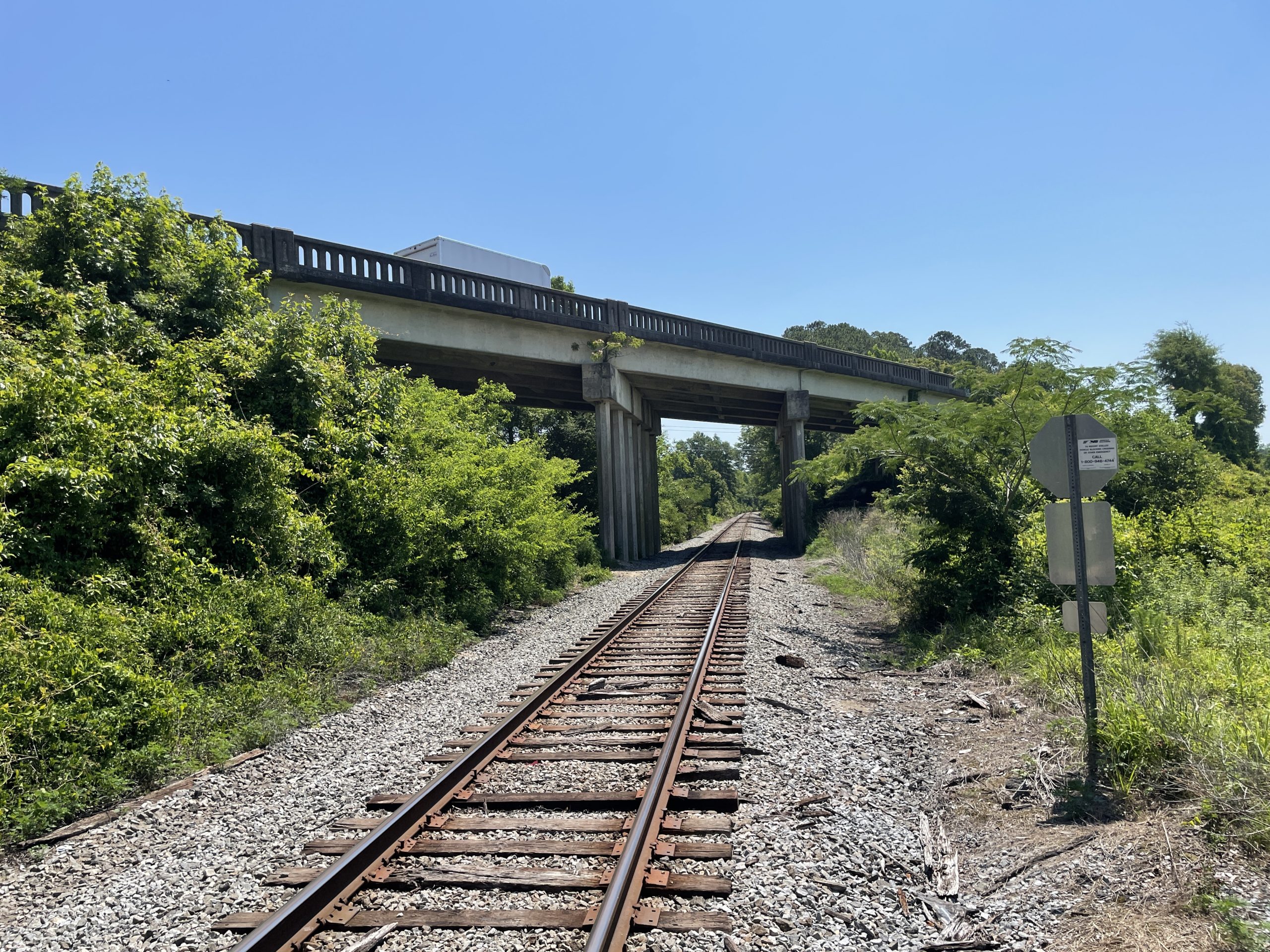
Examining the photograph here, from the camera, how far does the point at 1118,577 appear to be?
998cm

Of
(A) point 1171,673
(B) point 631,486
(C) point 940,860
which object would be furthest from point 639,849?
(B) point 631,486

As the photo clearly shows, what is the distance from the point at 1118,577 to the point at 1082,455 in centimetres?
603

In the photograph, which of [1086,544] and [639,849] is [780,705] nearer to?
[1086,544]

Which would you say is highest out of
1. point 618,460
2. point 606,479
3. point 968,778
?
point 618,460

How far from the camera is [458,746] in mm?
6301

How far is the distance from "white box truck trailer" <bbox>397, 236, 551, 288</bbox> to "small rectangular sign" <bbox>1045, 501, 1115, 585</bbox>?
16880 mm

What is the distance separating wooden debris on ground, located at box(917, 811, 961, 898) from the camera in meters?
3.99

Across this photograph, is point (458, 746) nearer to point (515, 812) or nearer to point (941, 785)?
point (515, 812)

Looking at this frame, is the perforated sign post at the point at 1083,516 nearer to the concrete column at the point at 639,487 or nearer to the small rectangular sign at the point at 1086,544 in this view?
the small rectangular sign at the point at 1086,544

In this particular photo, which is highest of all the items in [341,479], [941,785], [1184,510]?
[341,479]

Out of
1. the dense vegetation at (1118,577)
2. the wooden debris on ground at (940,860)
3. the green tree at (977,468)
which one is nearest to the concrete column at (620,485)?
the dense vegetation at (1118,577)

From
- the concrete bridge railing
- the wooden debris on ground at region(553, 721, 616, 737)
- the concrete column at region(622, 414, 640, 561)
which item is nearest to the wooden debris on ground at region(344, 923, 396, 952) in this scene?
the wooden debris on ground at region(553, 721, 616, 737)

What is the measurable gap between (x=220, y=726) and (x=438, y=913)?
405 centimetres

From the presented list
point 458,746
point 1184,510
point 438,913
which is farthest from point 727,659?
point 1184,510
